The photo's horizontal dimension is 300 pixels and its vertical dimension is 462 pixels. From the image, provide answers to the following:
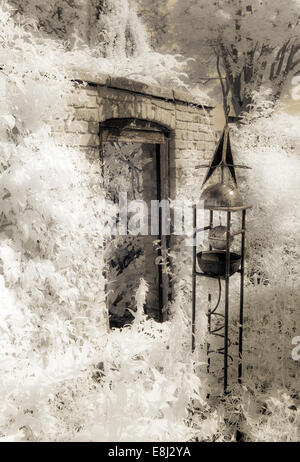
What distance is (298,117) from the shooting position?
8.76 metres

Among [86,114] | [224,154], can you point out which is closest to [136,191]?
[86,114]

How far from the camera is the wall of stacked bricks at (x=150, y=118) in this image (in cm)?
420

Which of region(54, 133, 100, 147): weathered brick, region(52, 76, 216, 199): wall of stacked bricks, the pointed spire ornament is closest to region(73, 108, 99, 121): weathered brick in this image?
region(52, 76, 216, 199): wall of stacked bricks

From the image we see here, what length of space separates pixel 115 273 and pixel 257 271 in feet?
10.0

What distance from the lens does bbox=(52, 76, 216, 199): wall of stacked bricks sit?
4.20 metres

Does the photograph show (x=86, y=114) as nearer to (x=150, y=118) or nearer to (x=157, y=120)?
(x=150, y=118)

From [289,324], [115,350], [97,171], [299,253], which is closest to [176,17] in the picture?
[299,253]

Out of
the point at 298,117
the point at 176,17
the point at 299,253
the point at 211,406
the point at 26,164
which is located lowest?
the point at 211,406

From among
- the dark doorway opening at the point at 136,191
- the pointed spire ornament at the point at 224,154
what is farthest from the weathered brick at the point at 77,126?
the pointed spire ornament at the point at 224,154

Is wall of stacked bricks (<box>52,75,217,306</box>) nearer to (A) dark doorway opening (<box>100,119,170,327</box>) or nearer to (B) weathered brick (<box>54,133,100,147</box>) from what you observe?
(B) weathered brick (<box>54,133,100,147</box>)

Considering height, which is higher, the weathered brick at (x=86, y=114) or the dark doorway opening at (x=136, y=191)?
the weathered brick at (x=86, y=114)

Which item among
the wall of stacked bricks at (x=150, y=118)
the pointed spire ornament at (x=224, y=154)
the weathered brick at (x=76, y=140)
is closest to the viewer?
the weathered brick at (x=76, y=140)

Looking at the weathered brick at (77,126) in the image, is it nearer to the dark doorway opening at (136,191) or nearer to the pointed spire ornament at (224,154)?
the dark doorway opening at (136,191)
